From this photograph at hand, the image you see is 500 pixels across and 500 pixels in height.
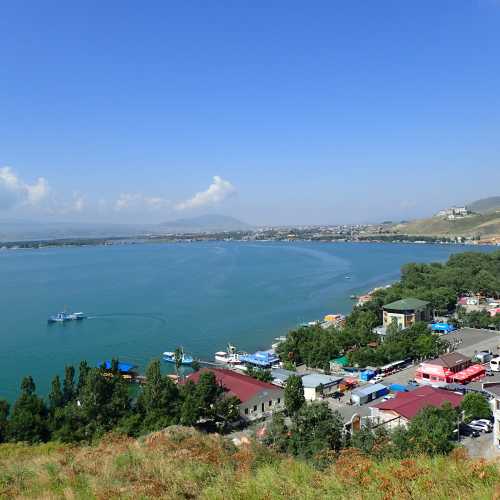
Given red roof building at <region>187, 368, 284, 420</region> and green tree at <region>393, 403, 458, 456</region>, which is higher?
green tree at <region>393, 403, 458, 456</region>

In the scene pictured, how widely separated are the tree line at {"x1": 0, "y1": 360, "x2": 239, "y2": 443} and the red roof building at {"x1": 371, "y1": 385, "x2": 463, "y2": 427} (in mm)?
1930

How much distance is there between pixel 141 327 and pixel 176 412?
897 cm

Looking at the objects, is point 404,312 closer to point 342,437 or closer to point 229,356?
point 229,356

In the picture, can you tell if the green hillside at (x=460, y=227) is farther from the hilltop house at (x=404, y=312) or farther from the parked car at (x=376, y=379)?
the parked car at (x=376, y=379)

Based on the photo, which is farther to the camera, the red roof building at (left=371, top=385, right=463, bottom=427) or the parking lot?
the parking lot

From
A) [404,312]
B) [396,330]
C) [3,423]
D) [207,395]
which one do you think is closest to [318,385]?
[207,395]

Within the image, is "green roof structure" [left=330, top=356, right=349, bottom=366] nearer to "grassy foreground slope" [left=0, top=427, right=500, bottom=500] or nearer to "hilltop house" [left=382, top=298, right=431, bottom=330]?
"hilltop house" [left=382, top=298, right=431, bottom=330]

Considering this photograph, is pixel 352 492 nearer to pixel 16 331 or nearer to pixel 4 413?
pixel 4 413

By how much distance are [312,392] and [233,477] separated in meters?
5.76

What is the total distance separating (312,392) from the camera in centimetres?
781

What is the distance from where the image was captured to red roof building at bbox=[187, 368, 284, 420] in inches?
267

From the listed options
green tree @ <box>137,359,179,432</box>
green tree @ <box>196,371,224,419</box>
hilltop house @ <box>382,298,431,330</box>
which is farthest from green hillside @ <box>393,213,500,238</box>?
green tree @ <box>137,359,179,432</box>

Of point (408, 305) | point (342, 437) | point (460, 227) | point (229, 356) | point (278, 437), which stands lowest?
point (229, 356)

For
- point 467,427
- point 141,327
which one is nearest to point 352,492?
point 467,427
